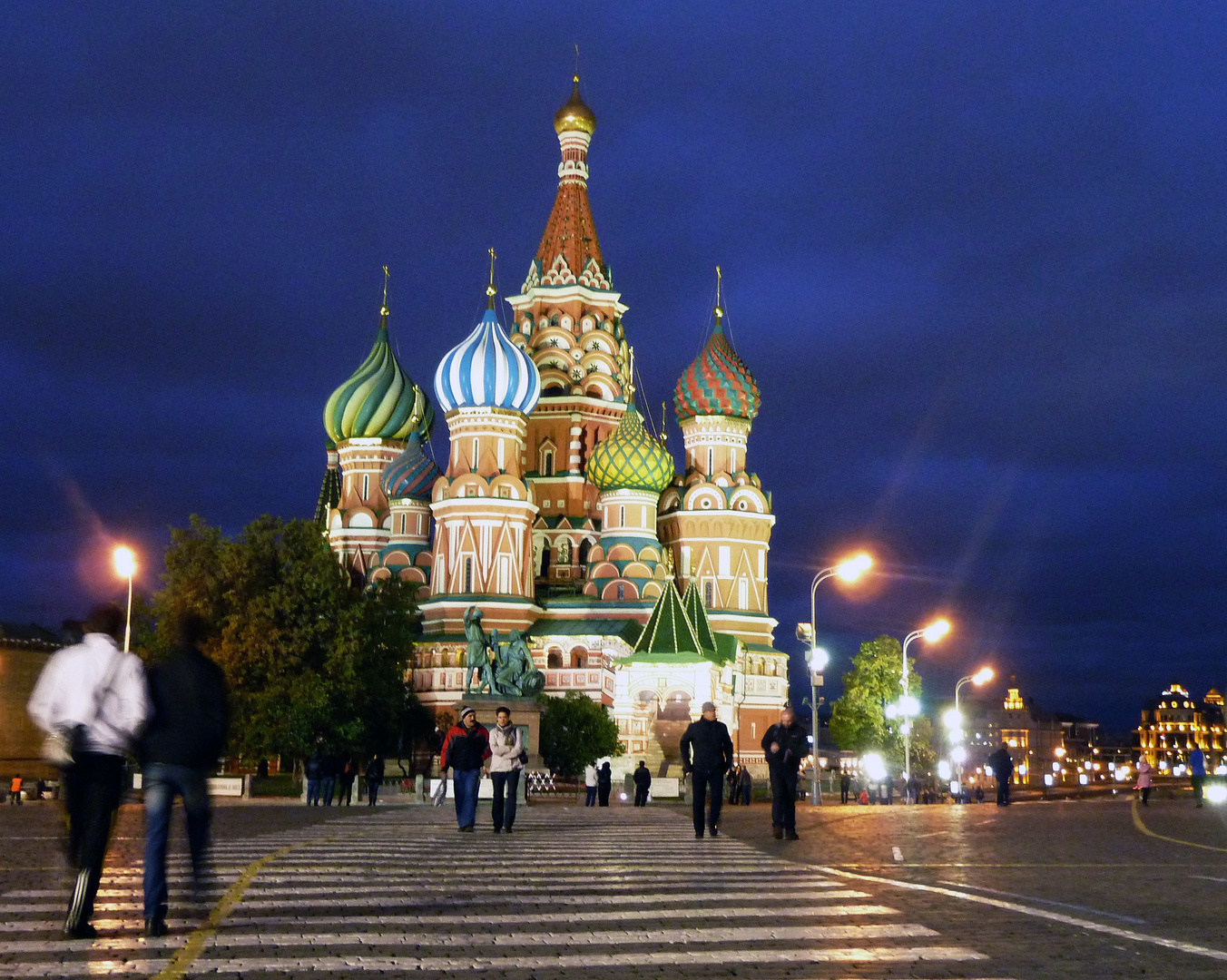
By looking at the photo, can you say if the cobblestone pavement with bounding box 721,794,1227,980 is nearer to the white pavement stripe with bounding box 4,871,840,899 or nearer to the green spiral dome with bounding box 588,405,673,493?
the white pavement stripe with bounding box 4,871,840,899

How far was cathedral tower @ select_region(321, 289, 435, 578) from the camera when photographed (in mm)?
78000

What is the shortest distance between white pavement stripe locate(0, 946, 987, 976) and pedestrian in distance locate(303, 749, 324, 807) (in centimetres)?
2998

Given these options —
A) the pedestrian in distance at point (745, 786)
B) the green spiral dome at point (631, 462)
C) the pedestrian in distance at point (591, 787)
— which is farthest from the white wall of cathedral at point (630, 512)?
the pedestrian in distance at point (591, 787)

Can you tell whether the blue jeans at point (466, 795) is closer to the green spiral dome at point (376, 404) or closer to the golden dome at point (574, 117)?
the green spiral dome at point (376, 404)

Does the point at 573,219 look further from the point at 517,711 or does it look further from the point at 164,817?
the point at 164,817

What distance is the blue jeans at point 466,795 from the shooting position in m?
19.3

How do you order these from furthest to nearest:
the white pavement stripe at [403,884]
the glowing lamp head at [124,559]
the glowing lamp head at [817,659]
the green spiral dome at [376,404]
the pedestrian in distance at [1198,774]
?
1. the green spiral dome at [376,404]
2. the glowing lamp head at [817,659]
3. the glowing lamp head at [124,559]
4. the pedestrian in distance at [1198,774]
5. the white pavement stripe at [403,884]

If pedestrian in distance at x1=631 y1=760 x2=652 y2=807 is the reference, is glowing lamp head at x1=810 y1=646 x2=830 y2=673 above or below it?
above

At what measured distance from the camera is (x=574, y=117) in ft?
282

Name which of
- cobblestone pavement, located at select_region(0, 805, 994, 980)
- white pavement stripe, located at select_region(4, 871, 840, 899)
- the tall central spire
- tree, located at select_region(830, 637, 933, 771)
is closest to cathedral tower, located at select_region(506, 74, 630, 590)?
the tall central spire

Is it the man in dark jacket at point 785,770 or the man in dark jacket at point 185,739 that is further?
the man in dark jacket at point 785,770

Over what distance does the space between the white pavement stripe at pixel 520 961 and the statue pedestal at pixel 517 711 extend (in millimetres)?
31253

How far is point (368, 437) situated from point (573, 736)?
Answer: 26265 millimetres

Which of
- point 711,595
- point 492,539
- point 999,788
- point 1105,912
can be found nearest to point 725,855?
point 1105,912
